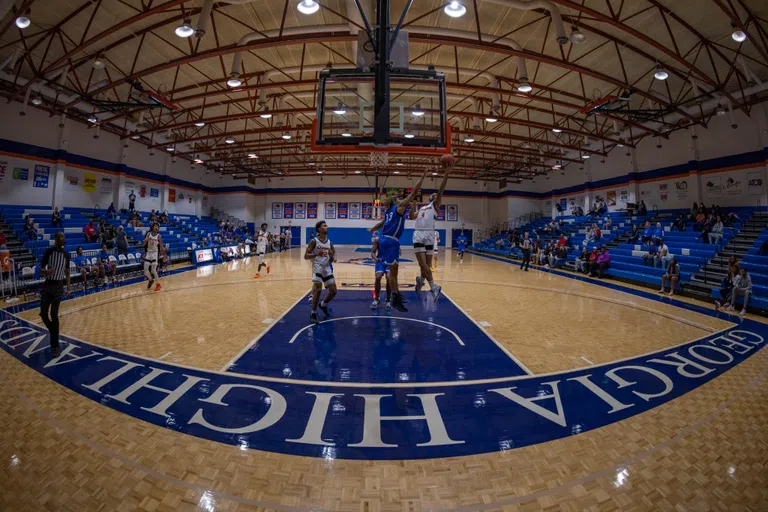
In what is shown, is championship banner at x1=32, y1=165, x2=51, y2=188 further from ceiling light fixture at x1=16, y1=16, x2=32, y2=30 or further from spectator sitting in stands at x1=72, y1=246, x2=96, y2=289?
ceiling light fixture at x1=16, y1=16, x2=32, y2=30

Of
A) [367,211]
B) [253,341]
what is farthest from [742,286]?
[367,211]

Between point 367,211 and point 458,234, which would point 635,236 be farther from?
point 367,211

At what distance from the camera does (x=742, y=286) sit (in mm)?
7629

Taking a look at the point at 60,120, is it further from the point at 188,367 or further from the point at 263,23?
the point at 188,367

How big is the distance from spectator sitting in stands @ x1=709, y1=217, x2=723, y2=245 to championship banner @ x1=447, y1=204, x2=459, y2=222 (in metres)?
22.5

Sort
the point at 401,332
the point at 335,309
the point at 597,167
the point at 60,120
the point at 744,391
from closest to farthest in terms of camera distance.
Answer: the point at 744,391, the point at 401,332, the point at 335,309, the point at 60,120, the point at 597,167

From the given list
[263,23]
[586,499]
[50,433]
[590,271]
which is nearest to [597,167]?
[590,271]

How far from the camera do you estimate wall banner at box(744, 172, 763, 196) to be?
14831 mm

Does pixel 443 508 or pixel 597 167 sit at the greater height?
pixel 597 167

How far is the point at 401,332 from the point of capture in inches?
227

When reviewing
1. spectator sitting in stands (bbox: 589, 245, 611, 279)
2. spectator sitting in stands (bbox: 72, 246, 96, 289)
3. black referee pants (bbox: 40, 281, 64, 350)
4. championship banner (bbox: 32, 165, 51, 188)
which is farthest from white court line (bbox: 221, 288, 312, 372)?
championship banner (bbox: 32, 165, 51, 188)

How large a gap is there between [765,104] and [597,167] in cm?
1016

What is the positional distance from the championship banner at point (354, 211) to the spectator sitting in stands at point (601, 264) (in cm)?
2398

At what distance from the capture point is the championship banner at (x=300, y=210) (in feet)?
114
